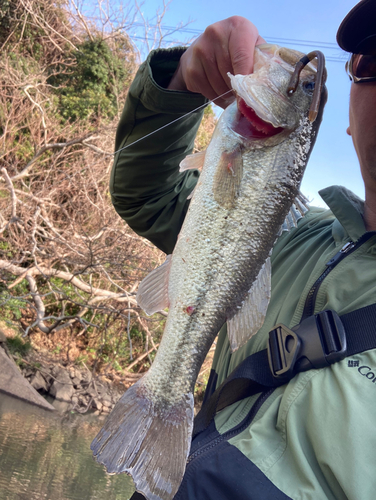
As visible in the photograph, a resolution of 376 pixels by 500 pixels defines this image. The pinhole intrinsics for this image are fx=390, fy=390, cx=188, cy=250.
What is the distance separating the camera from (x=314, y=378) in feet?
3.64

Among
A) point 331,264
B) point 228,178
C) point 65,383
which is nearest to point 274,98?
point 228,178

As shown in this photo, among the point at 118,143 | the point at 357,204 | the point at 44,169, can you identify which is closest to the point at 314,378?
the point at 357,204

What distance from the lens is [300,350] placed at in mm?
1146

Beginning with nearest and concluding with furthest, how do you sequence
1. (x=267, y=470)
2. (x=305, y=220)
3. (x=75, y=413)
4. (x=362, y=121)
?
(x=267, y=470), (x=362, y=121), (x=305, y=220), (x=75, y=413)

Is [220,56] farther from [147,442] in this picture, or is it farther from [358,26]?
[147,442]

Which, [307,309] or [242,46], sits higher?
[242,46]

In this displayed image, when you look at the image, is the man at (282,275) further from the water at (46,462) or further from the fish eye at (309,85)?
the water at (46,462)

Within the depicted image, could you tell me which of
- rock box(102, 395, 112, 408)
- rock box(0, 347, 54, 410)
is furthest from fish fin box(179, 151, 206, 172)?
rock box(102, 395, 112, 408)

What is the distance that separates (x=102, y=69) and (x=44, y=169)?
4.86m

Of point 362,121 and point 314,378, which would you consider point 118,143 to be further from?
point 314,378

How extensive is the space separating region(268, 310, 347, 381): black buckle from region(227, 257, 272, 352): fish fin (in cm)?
8

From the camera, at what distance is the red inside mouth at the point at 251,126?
4.61ft

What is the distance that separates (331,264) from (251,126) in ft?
1.86

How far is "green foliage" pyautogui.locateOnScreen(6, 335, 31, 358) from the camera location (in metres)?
7.57
